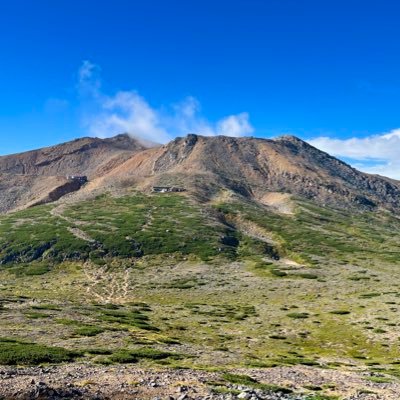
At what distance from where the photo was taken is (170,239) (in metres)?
151

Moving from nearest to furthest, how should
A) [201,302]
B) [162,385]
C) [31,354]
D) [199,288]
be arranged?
[162,385]
[31,354]
[201,302]
[199,288]

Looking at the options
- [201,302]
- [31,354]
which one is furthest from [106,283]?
[31,354]

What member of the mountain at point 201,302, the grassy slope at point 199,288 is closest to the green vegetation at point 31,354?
the mountain at point 201,302

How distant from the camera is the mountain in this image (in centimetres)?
2923

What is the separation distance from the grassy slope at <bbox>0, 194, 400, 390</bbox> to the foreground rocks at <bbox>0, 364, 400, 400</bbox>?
16.6 ft

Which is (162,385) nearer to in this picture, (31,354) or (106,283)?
(31,354)

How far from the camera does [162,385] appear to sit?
24.1 m

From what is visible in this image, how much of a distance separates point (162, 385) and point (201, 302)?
61.0 meters

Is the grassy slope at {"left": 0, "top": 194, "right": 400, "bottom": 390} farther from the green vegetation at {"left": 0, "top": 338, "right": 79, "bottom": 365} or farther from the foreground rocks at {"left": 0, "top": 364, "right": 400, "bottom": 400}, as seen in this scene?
the foreground rocks at {"left": 0, "top": 364, "right": 400, "bottom": 400}

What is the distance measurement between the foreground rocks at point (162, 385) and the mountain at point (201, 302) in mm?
173

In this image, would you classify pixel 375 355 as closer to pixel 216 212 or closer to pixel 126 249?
pixel 126 249

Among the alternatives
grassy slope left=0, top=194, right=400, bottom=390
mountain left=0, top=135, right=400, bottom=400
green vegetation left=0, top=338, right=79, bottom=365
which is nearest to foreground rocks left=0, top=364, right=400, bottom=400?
mountain left=0, top=135, right=400, bottom=400

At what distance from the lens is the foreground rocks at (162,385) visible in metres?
21.7

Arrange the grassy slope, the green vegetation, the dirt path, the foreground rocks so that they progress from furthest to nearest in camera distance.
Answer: the dirt path → the grassy slope → the green vegetation → the foreground rocks
